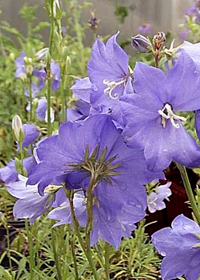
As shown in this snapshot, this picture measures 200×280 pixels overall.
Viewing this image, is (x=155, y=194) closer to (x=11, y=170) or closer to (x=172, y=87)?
(x=11, y=170)

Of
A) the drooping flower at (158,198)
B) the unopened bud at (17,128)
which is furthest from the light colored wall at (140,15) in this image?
the unopened bud at (17,128)

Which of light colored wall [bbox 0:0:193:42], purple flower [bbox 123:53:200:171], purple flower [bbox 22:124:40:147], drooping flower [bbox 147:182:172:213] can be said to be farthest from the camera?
light colored wall [bbox 0:0:193:42]

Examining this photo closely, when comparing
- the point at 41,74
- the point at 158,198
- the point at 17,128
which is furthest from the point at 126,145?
the point at 41,74

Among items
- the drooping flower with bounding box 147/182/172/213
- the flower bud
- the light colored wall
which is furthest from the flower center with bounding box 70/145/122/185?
the light colored wall

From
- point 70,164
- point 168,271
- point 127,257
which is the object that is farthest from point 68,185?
point 127,257

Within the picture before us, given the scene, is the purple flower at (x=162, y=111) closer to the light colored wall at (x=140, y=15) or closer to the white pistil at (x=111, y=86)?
the white pistil at (x=111, y=86)

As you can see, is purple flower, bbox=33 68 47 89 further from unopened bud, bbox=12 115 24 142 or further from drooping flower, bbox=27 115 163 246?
drooping flower, bbox=27 115 163 246
